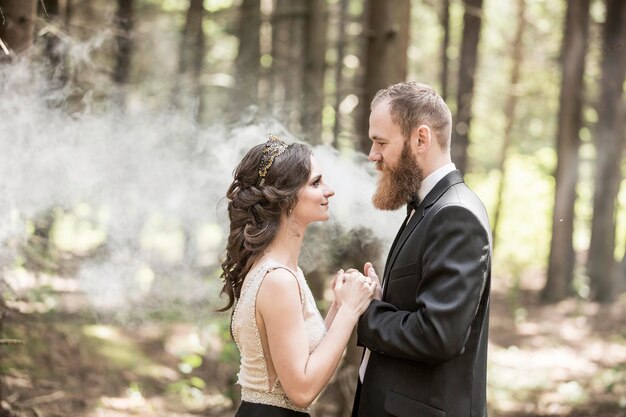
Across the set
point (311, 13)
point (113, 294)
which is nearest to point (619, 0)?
point (311, 13)

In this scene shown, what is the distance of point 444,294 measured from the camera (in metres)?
2.75

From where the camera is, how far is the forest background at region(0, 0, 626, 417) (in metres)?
5.52

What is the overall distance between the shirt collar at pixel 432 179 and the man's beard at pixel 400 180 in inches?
0.9

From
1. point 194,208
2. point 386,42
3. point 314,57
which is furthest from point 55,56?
point 314,57

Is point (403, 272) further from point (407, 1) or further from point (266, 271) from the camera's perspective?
point (407, 1)

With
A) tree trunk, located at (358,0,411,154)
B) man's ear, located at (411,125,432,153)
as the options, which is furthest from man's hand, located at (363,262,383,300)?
tree trunk, located at (358,0,411,154)

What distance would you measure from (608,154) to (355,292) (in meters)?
13.1

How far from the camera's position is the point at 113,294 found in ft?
35.7

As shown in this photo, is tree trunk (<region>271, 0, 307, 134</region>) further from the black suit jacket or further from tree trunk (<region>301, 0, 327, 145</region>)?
the black suit jacket

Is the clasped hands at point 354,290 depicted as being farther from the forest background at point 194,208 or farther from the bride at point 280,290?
the forest background at point 194,208

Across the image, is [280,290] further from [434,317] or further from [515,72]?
[515,72]

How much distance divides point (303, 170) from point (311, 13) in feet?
23.5

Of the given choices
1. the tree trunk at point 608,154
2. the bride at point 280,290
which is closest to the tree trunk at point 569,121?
the tree trunk at point 608,154

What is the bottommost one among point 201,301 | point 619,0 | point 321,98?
point 201,301
